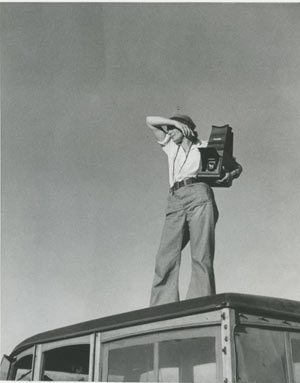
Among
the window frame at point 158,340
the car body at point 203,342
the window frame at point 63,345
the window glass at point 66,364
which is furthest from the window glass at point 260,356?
the window glass at point 66,364

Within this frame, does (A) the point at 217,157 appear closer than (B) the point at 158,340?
No

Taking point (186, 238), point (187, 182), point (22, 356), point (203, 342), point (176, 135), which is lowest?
point (203, 342)

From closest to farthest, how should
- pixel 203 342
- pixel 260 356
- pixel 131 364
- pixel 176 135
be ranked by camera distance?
pixel 260 356 < pixel 203 342 < pixel 131 364 < pixel 176 135

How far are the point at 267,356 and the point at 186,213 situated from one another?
7.57 feet

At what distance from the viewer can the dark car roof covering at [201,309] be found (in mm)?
3826

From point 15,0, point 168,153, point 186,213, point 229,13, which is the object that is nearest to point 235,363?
point 186,213

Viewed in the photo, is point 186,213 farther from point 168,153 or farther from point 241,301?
point 241,301

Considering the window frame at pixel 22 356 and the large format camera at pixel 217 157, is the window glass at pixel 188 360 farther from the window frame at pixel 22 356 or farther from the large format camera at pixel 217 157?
the large format camera at pixel 217 157

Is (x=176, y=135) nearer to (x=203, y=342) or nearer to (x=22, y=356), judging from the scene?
(x=203, y=342)

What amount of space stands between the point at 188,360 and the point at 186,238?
210 cm

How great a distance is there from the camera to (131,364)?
433 cm

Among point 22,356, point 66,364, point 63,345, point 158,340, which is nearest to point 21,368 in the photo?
point 22,356

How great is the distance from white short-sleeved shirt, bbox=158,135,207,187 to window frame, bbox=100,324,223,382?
2178mm

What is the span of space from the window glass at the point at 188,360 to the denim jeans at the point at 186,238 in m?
1.45
